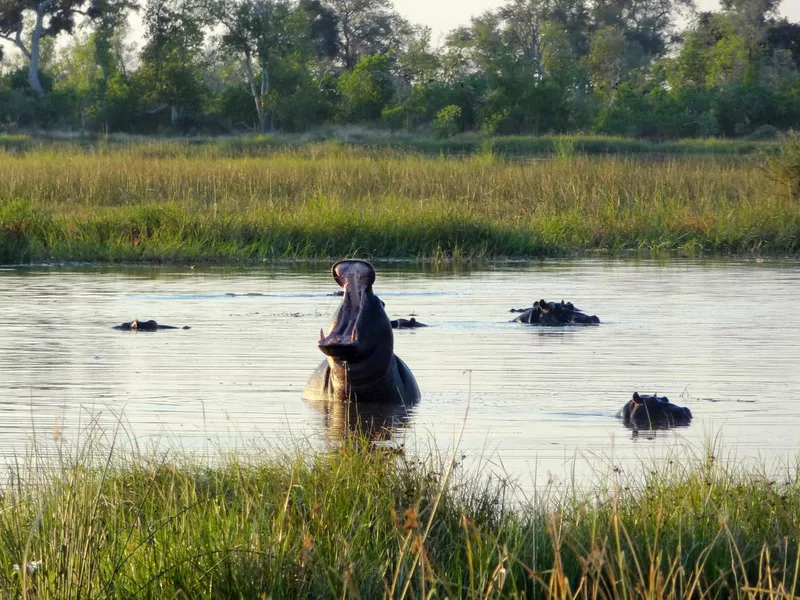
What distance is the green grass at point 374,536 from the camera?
3453 mm

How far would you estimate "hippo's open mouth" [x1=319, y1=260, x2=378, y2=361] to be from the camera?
6898 millimetres

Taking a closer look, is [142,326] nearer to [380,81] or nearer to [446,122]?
[446,122]

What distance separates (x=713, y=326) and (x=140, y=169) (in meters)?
12.8

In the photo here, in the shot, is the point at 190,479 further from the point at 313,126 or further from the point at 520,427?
the point at 313,126

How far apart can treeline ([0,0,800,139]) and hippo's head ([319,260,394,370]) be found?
38898 mm

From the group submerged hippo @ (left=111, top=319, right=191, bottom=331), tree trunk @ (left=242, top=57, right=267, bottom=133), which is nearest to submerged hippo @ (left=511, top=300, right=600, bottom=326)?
submerged hippo @ (left=111, top=319, right=191, bottom=331)

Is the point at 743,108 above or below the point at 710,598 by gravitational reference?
above

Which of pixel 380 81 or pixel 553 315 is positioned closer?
pixel 553 315

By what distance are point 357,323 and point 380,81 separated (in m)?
45.3

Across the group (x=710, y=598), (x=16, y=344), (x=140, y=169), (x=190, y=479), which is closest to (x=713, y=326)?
(x=16, y=344)

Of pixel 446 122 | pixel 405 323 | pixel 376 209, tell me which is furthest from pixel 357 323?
pixel 446 122

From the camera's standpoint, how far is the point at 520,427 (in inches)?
269

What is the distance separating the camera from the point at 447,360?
30.4 ft

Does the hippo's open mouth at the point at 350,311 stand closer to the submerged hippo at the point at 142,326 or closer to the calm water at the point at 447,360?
Result: the calm water at the point at 447,360
